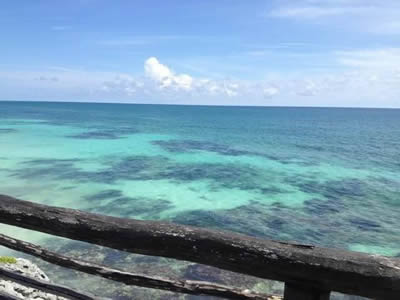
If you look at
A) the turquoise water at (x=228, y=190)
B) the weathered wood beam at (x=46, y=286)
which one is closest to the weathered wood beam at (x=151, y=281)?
the weathered wood beam at (x=46, y=286)

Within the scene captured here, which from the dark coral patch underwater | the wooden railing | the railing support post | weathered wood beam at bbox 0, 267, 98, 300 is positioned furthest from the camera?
the dark coral patch underwater

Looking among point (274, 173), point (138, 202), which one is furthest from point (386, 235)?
point (274, 173)

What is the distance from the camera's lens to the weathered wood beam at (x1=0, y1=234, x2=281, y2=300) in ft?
9.28

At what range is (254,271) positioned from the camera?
2258 millimetres

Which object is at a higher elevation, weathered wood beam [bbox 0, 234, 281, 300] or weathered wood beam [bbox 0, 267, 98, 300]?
weathered wood beam [bbox 0, 234, 281, 300]

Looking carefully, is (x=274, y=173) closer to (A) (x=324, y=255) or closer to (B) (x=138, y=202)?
(B) (x=138, y=202)

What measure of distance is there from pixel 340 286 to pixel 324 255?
19 cm

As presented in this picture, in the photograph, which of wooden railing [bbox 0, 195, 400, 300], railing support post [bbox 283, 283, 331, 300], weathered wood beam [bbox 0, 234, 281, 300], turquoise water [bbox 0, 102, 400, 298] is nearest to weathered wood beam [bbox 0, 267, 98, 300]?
weathered wood beam [bbox 0, 234, 281, 300]

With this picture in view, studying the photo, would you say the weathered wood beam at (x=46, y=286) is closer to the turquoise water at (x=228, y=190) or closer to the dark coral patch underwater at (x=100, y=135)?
the turquoise water at (x=228, y=190)

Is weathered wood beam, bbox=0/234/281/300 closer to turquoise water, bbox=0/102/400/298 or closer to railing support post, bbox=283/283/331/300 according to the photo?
railing support post, bbox=283/283/331/300

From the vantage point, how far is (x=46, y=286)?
361 centimetres

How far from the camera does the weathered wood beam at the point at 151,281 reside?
2.83 metres

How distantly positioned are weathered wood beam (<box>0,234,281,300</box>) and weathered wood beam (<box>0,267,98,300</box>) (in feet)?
0.77

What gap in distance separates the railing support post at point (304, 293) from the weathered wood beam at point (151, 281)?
36 cm
